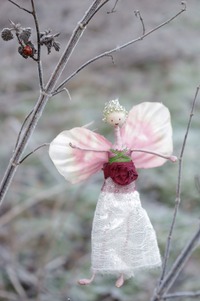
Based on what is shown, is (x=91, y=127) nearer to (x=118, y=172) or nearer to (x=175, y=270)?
(x=175, y=270)

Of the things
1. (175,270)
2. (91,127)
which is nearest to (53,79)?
(175,270)

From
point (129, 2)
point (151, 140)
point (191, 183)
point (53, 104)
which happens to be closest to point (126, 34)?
point (129, 2)

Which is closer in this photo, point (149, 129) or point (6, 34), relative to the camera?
point (6, 34)

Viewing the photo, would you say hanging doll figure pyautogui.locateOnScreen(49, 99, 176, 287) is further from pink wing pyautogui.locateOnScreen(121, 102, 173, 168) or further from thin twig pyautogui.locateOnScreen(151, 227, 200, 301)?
thin twig pyautogui.locateOnScreen(151, 227, 200, 301)

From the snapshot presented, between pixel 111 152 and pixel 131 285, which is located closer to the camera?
pixel 111 152

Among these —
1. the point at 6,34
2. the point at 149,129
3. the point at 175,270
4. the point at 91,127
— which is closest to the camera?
the point at 6,34

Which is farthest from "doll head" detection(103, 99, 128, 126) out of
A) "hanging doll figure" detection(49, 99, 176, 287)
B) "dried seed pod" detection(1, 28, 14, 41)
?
"dried seed pod" detection(1, 28, 14, 41)

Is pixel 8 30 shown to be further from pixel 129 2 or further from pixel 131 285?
pixel 129 2
